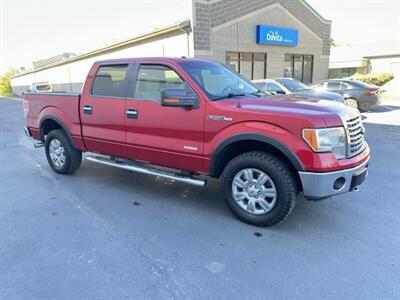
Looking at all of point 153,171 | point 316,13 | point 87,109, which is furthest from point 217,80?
point 316,13

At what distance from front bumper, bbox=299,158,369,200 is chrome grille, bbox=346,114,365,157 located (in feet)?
0.70

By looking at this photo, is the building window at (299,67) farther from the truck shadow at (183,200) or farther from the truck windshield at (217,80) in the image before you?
the truck shadow at (183,200)

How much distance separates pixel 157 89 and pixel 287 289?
2.91 metres

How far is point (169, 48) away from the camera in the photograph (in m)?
15.2

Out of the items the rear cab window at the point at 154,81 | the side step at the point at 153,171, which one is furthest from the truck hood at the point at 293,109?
the side step at the point at 153,171

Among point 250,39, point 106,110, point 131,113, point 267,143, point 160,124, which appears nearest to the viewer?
point 267,143

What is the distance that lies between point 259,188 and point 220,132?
0.79 metres

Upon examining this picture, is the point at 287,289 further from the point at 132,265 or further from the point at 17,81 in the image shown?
the point at 17,81

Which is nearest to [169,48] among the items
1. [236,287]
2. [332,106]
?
[332,106]

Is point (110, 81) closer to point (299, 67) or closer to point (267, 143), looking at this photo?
point (267, 143)

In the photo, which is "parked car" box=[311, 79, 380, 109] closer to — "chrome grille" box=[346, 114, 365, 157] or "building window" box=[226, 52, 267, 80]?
"building window" box=[226, 52, 267, 80]

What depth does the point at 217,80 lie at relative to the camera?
4199 mm

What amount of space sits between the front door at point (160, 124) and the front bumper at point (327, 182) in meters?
1.32

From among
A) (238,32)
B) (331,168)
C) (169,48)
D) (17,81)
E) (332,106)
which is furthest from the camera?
(17,81)
